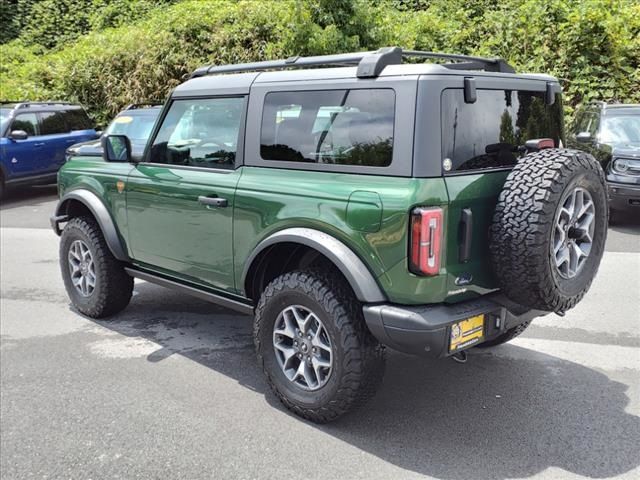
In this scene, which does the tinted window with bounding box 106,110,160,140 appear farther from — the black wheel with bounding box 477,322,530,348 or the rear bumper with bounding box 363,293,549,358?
the rear bumper with bounding box 363,293,549,358

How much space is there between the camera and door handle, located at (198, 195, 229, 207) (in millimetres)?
3920

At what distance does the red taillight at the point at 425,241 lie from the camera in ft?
9.78

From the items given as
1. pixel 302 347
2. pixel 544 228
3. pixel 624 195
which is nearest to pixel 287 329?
pixel 302 347

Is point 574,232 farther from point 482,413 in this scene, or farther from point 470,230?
point 482,413

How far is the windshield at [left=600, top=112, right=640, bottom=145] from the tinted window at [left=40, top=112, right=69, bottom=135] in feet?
33.9

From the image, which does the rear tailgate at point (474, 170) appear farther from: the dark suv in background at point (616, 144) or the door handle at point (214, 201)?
the dark suv in background at point (616, 144)

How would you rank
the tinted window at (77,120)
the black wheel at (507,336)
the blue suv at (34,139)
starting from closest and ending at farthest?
1. the black wheel at (507,336)
2. the blue suv at (34,139)
3. the tinted window at (77,120)

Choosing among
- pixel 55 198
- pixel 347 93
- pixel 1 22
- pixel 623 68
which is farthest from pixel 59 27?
pixel 347 93

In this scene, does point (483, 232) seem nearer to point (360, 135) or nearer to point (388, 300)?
point (388, 300)

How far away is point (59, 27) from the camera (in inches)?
958

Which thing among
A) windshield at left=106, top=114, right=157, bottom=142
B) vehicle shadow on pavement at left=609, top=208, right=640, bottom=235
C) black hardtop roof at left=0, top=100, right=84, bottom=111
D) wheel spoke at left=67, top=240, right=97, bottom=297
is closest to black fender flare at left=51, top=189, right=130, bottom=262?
wheel spoke at left=67, top=240, right=97, bottom=297

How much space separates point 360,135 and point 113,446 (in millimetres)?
2119

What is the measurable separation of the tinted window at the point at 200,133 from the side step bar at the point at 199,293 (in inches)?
34.3

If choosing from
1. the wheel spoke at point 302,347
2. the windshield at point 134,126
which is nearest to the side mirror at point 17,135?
the windshield at point 134,126
